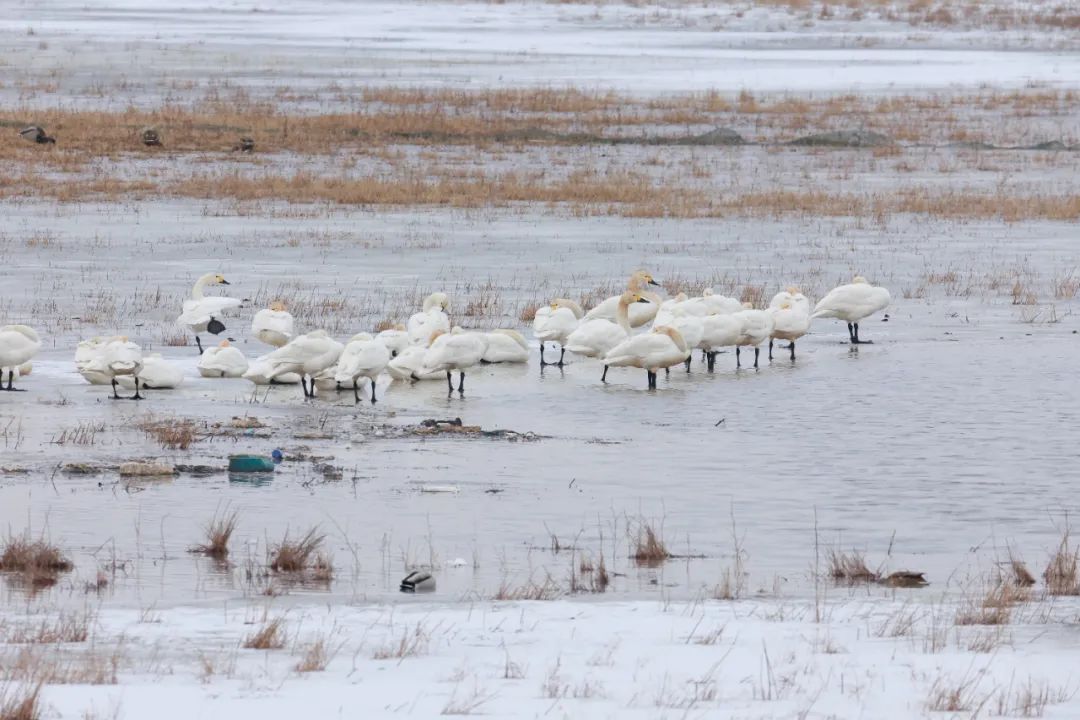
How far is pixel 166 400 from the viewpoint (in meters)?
13.8

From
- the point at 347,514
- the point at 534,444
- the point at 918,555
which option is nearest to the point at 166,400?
the point at 534,444

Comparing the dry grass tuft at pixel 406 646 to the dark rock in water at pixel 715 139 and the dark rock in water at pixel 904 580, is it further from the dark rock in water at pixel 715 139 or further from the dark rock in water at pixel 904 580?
the dark rock in water at pixel 715 139

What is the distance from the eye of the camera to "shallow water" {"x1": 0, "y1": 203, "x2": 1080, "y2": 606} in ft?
30.8

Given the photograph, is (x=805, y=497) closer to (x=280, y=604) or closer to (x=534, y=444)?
(x=534, y=444)

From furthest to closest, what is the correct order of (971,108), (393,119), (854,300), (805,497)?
(971,108) < (393,119) < (854,300) < (805,497)

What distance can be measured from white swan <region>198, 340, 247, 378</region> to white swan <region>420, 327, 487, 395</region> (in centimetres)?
151

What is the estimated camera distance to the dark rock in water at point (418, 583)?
27.8ft

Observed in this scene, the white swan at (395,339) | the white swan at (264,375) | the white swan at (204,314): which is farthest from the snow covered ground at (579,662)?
the white swan at (204,314)

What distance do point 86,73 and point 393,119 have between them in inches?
515

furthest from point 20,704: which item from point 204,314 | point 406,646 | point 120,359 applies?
point 204,314

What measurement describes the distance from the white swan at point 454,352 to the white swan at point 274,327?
1.51m

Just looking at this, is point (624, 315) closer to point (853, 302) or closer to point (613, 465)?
point (853, 302)

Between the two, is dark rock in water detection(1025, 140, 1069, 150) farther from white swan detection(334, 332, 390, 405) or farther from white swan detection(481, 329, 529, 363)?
white swan detection(334, 332, 390, 405)

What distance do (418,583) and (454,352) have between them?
19.4 ft
